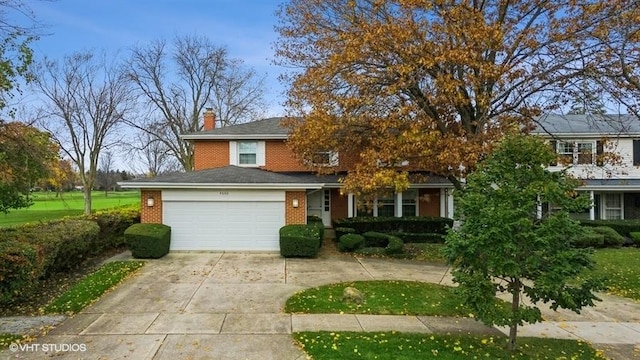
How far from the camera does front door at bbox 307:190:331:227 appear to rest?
68.7ft

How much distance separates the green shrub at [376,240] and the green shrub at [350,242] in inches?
26.6

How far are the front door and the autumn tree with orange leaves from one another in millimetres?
6252

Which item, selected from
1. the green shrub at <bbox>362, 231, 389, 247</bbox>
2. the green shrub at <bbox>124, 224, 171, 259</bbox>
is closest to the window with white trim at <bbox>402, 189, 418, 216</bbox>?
the green shrub at <bbox>362, 231, 389, 247</bbox>

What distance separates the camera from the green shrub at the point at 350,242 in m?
15.1

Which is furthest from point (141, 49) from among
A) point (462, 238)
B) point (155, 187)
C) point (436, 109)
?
point (462, 238)

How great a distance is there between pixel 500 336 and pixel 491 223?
7.74 feet

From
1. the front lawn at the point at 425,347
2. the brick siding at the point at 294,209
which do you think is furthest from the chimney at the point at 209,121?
the front lawn at the point at 425,347

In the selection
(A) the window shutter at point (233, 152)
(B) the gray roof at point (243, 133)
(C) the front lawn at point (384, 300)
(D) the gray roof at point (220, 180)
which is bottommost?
(C) the front lawn at point (384, 300)

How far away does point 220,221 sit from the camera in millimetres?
14805

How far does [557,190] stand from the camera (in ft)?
18.5

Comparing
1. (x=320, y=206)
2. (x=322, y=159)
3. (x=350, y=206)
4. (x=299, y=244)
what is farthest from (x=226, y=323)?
Result: (x=320, y=206)

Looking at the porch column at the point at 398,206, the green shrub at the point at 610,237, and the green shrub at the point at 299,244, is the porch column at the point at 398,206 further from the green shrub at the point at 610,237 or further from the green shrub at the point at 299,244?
the green shrub at the point at 610,237

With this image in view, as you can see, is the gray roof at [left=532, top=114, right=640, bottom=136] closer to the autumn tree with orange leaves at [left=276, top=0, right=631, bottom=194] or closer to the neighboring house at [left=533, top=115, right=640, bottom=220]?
the neighboring house at [left=533, top=115, right=640, bottom=220]

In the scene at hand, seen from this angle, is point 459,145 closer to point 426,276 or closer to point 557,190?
point 426,276
